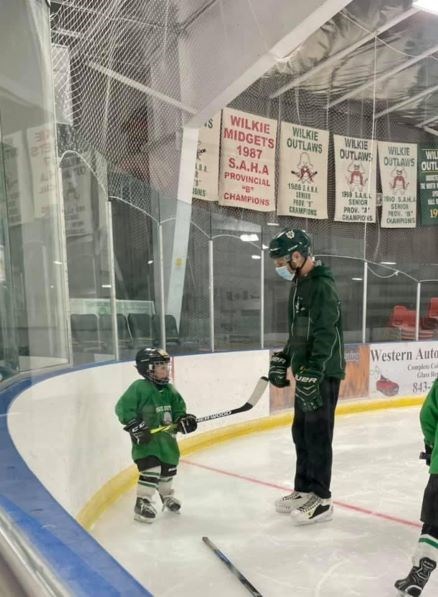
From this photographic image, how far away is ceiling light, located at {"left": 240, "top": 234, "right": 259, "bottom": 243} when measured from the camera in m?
4.61

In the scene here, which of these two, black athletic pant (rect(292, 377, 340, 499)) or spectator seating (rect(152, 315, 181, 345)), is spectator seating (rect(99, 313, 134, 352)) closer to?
spectator seating (rect(152, 315, 181, 345))

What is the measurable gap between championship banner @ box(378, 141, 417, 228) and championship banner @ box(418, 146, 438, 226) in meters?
0.15

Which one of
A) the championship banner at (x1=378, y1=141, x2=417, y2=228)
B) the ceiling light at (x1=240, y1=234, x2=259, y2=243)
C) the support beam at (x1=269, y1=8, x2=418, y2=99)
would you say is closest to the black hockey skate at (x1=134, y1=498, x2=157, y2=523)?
the ceiling light at (x1=240, y1=234, x2=259, y2=243)

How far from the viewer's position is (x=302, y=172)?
22.7ft

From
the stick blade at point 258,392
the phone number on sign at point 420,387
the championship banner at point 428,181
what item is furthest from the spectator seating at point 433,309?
the stick blade at point 258,392

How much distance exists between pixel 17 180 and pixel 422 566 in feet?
5.92

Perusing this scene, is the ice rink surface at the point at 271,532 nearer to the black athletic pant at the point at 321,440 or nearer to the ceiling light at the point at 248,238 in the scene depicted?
the black athletic pant at the point at 321,440

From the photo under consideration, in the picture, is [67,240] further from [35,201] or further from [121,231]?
[121,231]

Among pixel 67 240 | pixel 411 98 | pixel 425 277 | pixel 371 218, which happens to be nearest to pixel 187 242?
pixel 67 240

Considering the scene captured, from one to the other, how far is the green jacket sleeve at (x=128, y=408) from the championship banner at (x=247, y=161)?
426 centimetres

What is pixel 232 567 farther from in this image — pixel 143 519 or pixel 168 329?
pixel 168 329

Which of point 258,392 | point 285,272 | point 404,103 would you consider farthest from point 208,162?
point 258,392

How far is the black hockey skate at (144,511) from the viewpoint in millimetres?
2166

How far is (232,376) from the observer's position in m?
3.97
